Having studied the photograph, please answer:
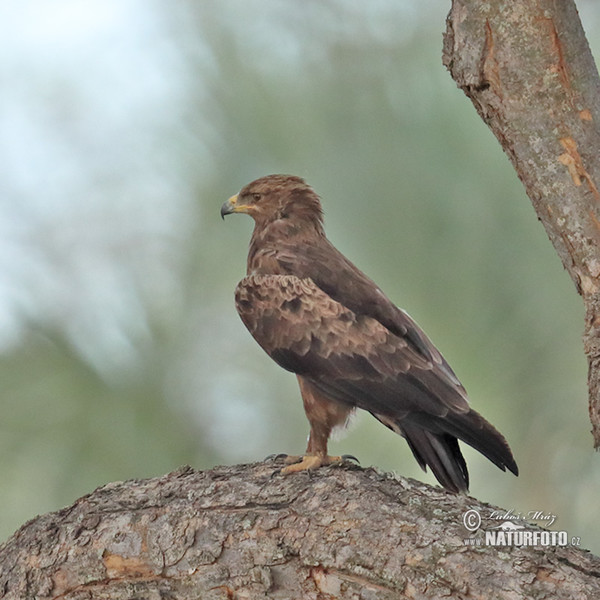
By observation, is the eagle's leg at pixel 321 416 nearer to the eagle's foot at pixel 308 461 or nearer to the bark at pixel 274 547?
the eagle's foot at pixel 308 461

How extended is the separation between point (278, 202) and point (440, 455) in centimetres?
170

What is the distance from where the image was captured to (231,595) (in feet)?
11.3

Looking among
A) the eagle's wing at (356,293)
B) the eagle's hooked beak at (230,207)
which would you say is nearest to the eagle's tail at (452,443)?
the eagle's wing at (356,293)

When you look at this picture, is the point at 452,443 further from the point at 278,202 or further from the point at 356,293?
the point at 278,202

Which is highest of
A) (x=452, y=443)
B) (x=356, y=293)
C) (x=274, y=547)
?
(x=356, y=293)

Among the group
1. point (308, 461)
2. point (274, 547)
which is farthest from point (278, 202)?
point (274, 547)

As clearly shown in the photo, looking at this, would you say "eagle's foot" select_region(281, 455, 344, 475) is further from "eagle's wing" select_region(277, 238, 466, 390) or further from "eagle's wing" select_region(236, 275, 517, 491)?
"eagle's wing" select_region(277, 238, 466, 390)

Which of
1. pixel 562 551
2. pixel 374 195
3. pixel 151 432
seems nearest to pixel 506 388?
pixel 374 195

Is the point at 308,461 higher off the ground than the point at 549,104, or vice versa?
the point at 549,104

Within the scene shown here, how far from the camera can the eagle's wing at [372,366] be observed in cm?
421

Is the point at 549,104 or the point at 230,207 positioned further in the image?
the point at 230,207

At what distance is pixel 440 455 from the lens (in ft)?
14.0

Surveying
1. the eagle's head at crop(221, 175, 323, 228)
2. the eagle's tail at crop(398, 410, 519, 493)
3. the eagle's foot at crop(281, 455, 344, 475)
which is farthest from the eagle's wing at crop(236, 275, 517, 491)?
the eagle's head at crop(221, 175, 323, 228)

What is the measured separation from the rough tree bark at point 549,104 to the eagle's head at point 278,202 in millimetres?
1471
